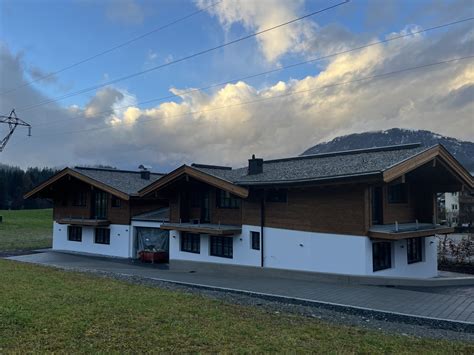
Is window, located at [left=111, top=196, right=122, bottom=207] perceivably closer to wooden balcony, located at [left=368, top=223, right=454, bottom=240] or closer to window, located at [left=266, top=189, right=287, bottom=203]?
window, located at [left=266, top=189, right=287, bottom=203]

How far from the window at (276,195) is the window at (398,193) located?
4.44m

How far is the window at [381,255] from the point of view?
15.6m

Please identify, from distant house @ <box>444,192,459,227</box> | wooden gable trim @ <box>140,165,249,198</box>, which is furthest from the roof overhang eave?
distant house @ <box>444,192,459,227</box>

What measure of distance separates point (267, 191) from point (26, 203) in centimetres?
8298

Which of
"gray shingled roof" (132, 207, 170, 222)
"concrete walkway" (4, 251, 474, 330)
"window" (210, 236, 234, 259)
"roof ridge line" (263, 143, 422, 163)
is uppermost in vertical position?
"roof ridge line" (263, 143, 422, 163)

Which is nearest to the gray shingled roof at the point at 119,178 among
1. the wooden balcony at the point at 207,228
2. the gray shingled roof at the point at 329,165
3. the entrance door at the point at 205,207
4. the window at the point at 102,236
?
the window at the point at 102,236

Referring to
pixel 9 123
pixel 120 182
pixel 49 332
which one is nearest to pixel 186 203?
pixel 120 182

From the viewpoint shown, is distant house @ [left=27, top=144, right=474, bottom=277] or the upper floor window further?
the upper floor window

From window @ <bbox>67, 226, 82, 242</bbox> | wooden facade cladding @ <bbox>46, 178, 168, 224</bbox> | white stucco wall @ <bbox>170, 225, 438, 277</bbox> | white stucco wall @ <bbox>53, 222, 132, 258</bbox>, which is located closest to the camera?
white stucco wall @ <bbox>170, 225, 438, 277</bbox>

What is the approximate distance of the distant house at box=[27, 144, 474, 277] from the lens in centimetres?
1491

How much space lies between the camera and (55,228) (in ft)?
102

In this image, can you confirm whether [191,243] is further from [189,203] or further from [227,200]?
[227,200]

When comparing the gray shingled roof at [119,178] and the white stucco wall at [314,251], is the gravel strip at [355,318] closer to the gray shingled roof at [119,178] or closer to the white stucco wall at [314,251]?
the white stucco wall at [314,251]

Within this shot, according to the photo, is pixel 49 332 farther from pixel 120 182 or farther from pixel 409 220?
pixel 120 182
